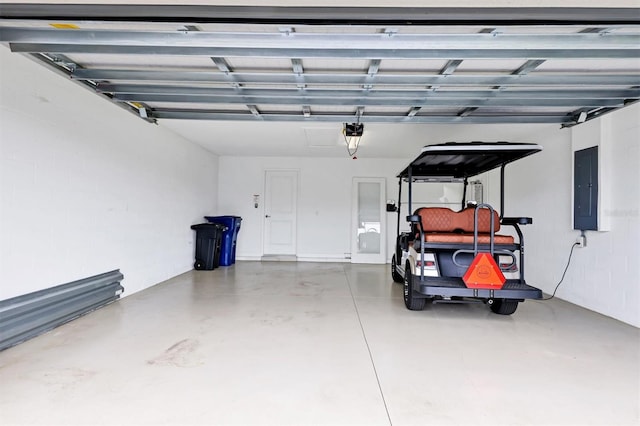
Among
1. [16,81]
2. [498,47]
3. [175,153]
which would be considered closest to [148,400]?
[16,81]

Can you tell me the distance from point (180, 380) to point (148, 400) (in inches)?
9.6

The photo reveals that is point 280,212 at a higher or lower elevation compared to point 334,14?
lower

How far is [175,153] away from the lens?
5.65 meters

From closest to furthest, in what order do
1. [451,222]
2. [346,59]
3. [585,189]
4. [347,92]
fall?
1. [346,59]
2. [347,92]
3. [451,222]
4. [585,189]

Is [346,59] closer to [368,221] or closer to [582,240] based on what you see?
[582,240]

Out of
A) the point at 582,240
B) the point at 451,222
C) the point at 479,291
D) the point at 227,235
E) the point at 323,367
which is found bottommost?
the point at 323,367

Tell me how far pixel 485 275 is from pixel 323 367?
196 centimetres

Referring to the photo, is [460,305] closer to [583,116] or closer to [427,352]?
[427,352]

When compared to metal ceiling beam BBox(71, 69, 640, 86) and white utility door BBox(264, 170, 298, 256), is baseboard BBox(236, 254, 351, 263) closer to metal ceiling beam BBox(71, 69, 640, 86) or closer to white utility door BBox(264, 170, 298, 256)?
white utility door BBox(264, 170, 298, 256)

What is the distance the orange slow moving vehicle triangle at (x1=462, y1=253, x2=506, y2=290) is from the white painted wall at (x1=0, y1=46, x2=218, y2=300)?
13.6ft

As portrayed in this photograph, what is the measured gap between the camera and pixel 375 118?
164 inches

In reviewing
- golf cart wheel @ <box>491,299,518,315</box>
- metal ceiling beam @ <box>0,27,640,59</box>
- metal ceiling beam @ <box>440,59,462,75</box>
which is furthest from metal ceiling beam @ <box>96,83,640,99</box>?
golf cart wheel @ <box>491,299,518,315</box>

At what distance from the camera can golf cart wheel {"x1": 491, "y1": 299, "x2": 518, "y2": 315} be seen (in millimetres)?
3586

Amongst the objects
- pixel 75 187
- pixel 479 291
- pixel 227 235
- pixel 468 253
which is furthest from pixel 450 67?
pixel 227 235
